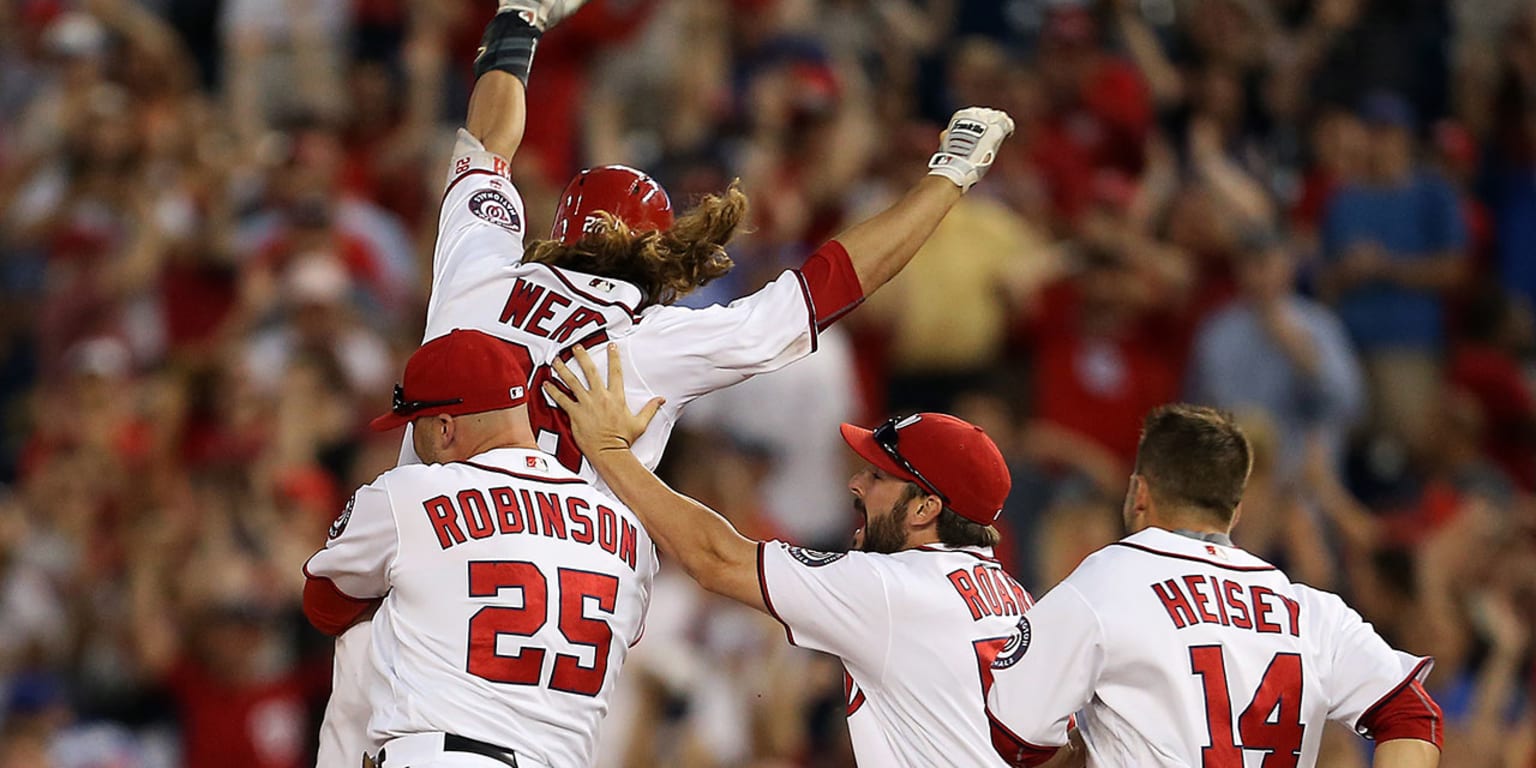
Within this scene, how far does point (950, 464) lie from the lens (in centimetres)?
541

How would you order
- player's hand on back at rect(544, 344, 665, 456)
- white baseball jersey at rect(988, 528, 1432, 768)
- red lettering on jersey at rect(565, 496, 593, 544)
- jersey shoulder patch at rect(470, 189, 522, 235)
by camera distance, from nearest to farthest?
white baseball jersey at rect(988, 528, 1432, 768), red lettering on jersey at rect(565, 496, 593, 544), player's hand on back at rect(544, 344, 665, 456), jersey shoulder patch at rect(470, 189, 522, 235)

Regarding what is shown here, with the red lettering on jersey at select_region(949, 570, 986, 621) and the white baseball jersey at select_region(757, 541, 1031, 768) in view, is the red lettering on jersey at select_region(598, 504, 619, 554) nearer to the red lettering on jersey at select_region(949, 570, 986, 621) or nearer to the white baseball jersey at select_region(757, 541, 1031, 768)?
the white baseball jersey at select_region(757, 541, 1031, 768)

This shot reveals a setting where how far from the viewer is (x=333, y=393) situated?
10523mm

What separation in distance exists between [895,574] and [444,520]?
3.46 feet

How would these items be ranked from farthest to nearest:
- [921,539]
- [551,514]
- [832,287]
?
[832,287] < [921,539] < [551,514]

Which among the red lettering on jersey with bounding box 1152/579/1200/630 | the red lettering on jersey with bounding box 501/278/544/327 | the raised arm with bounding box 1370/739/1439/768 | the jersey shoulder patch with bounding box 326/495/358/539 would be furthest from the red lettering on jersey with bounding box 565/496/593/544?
the raised arm with bounding box 1370/739/1439/768

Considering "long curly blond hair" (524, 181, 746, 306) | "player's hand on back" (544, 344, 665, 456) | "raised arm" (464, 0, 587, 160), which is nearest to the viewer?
"player's hand on back" (544, 344, 665, 456)

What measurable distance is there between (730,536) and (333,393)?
5501mm

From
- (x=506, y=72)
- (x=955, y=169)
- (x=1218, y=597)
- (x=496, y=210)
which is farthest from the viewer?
(x=506, y=72)

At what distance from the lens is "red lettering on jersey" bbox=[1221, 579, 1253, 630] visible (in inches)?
203

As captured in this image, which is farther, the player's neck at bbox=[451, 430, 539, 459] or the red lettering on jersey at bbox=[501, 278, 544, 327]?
the red lettering on jersey at bbox=[501, 278, 544, 327]

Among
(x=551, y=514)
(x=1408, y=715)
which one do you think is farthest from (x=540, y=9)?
(x=1408, y=715)

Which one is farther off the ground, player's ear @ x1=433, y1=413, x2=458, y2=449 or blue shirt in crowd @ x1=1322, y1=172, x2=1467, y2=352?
blue shirt in crowd @ x1=1322, y1=172, x2=1467, y2=352

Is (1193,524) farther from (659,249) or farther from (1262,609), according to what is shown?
(659,249)
